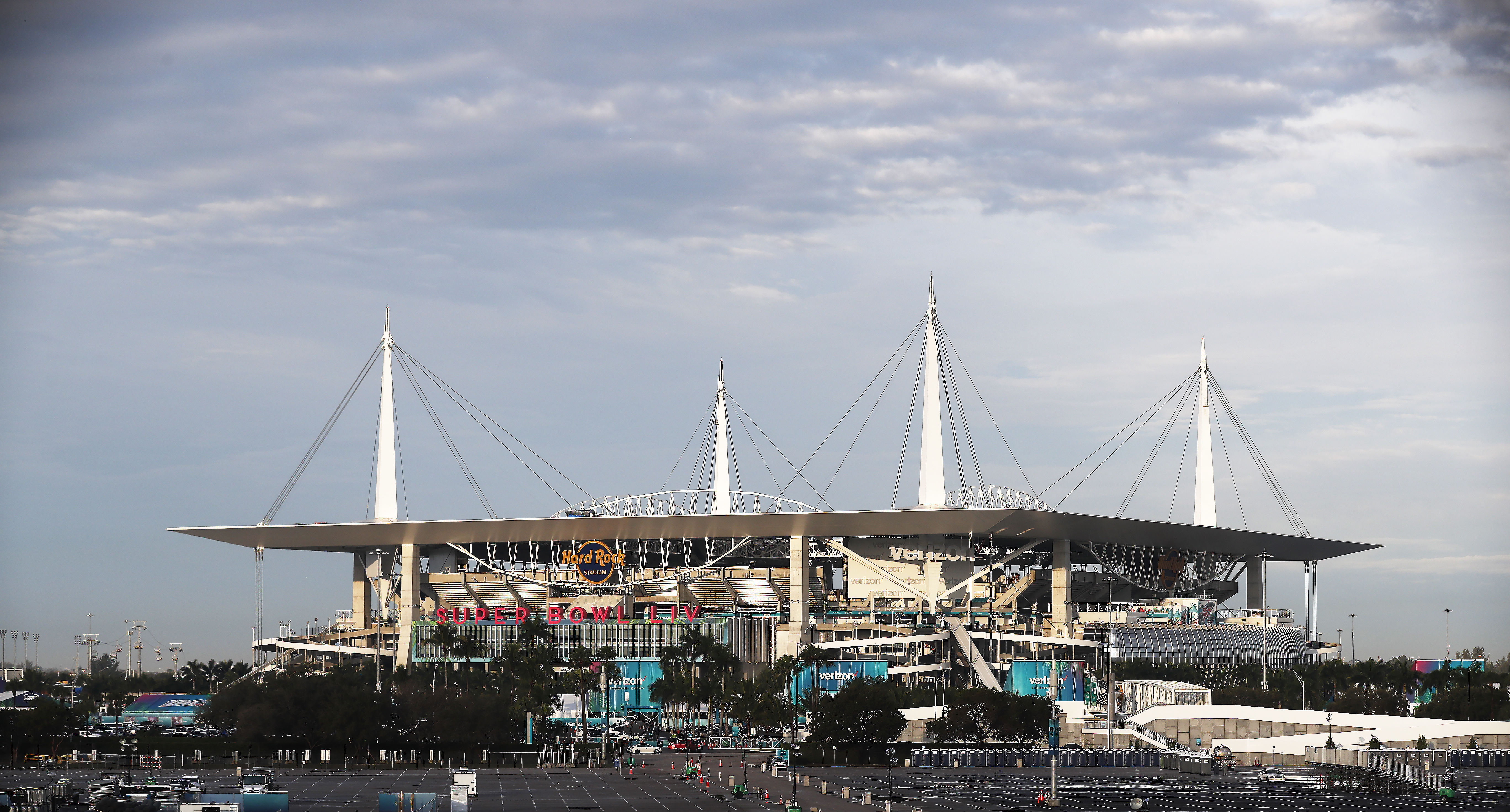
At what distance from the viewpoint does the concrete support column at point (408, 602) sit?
546ft

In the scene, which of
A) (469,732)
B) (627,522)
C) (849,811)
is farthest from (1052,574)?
(849,811)

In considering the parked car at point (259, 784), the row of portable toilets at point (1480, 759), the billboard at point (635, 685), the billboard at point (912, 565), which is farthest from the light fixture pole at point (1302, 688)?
the parked car at point (259, 784)

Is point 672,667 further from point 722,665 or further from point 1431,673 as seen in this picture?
point 1431,673

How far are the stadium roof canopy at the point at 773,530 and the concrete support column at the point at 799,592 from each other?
4.64 feet

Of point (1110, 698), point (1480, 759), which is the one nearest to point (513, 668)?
point (1110, 698)

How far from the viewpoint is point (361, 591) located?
17862cm

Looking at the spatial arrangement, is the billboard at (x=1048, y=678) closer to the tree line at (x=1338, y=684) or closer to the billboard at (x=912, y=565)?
the tree line at (x=1338, y=684)

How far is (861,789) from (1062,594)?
8108 centimetres

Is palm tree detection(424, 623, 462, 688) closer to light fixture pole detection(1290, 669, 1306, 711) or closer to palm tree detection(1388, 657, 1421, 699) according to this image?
light fixture pole detection(1290, 669, 1306, 711)

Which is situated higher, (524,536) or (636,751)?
(524,536)

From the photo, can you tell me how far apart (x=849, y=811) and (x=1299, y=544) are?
118038mm

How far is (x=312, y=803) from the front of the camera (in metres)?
75.2

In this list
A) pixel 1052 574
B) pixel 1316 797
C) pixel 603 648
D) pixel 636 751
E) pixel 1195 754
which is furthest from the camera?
pixel 1052 574

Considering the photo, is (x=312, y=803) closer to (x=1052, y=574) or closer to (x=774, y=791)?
(x=774, y=791)
